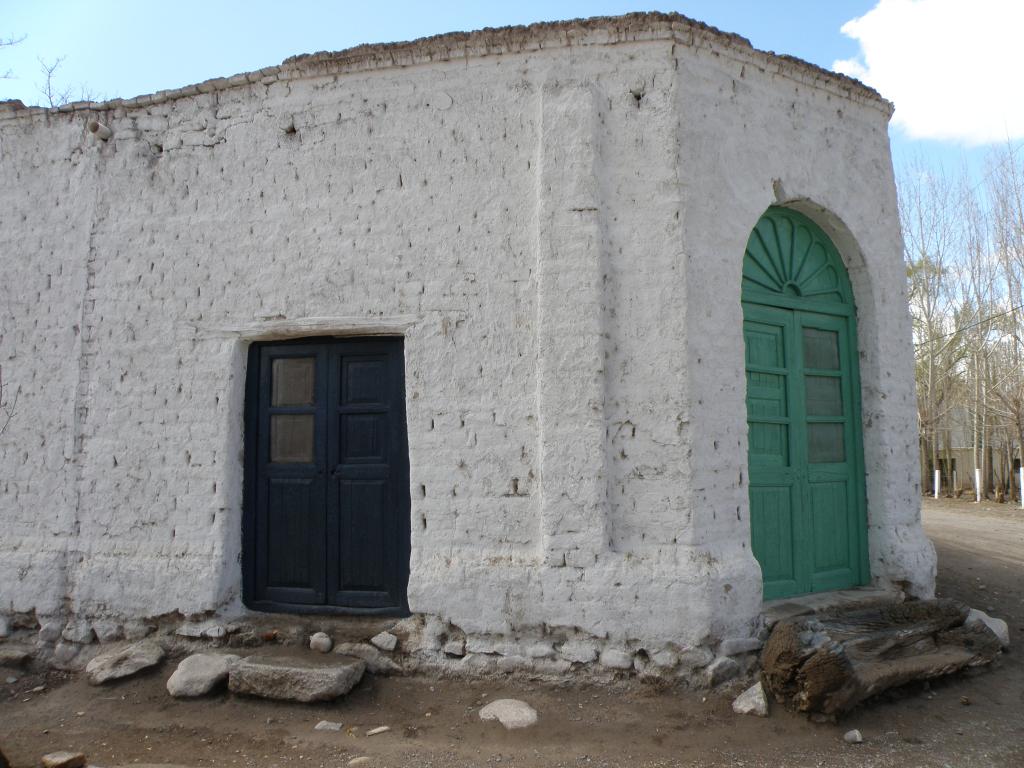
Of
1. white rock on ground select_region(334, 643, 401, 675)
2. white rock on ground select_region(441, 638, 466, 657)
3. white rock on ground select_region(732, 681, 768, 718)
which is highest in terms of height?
white rock on ground select_region(441, 638, 466, 657)

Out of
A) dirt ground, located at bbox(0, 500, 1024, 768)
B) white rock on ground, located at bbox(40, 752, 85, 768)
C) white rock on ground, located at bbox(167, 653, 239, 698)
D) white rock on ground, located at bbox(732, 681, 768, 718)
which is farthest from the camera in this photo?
white rock on ground, located at bbox(167, 653, 239, 698)

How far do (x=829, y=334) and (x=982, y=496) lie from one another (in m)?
14.1

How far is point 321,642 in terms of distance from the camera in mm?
4633

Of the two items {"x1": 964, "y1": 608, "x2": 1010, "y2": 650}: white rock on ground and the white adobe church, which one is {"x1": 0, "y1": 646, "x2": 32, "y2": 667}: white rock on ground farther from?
{"x1": 964, "y1": 608, "x2": 1010, "y2": 650}: white rock on ground

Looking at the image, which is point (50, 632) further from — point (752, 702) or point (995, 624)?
point (995, 624)

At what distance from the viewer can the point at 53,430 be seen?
5.32 meters

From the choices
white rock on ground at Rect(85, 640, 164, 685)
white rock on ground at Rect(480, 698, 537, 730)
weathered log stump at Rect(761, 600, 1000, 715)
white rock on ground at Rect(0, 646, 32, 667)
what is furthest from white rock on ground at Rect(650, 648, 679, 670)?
white rock on ground at Rect(0, 646, 32, 667)

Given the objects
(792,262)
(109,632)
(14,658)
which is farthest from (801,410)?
(14,658)

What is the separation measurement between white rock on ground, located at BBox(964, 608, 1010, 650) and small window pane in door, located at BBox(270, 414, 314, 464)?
439 centimetres

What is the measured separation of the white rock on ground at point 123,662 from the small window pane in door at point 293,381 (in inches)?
68.4

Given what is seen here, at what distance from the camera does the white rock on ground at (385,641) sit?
457 cm

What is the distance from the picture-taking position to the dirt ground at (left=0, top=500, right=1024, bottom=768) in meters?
3.61

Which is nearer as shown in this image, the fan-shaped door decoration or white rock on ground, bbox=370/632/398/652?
white rock on ground, bbox=370/632/398/652

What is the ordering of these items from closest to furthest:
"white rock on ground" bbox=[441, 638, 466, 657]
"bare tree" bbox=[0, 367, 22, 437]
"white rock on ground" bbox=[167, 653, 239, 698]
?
"white rock on ground" bbox=[167, 653, 239, 698] < "white rock on ground" bbox=[441, 638, 466, 657] < "bare tree" bbox=[0, 367, 22, 437]
